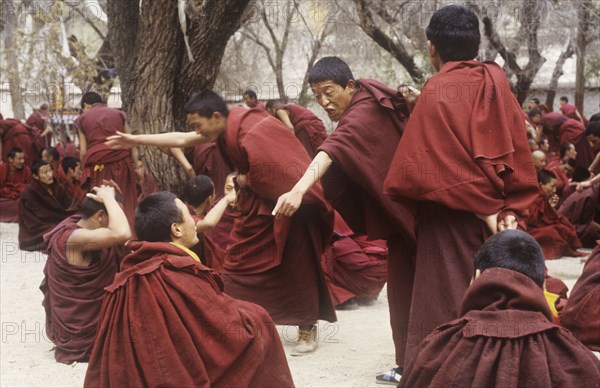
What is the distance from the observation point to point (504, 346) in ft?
7.57

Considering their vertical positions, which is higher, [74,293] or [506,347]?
[506,347]

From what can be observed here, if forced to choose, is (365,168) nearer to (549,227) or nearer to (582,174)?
(549,227)

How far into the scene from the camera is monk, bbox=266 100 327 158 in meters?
8.53

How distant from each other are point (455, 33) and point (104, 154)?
185 inches

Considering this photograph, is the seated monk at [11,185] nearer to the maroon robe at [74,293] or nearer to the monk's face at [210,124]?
the maroon robe at [74,293]

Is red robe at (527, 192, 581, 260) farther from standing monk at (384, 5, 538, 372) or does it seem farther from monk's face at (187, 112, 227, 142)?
standing monk at (384, 5, 538, 372)

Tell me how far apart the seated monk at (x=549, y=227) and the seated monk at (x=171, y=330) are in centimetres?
521

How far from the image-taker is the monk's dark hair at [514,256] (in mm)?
2512

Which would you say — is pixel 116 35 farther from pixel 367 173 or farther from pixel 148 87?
pixel 367 173

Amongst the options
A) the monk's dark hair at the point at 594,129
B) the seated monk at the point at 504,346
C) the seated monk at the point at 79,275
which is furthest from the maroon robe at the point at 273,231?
the monk's dark hair at the point at 594,129

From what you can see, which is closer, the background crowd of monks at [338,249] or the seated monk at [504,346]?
the seated monk at [504,346]

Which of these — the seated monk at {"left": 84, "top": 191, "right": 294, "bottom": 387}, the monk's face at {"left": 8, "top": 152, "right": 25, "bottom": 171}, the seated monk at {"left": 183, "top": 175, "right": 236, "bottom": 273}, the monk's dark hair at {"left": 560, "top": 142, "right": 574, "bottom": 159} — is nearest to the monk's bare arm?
Answer: the seated monk at {"left": 84, "top": 191, "right": 294, "bottom": 387}

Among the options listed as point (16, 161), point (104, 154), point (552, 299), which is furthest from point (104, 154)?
point (552, 299)

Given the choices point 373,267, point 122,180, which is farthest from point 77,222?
point 122,180
